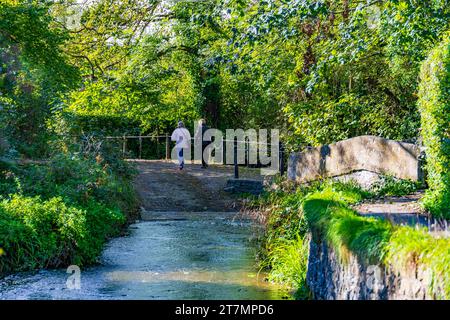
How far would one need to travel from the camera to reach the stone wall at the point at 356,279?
5.06 metres

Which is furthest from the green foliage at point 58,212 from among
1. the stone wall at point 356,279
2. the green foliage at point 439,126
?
the green foliage at point 439,126

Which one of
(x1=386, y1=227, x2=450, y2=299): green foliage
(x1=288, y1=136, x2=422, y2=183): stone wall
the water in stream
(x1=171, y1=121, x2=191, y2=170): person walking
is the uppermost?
(x1=171, y1=121, x2=191, y2=170): person walking

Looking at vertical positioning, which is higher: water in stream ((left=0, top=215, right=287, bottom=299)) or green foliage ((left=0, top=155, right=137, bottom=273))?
green foliage ((left=0, top=155, right=137, bottom=273))

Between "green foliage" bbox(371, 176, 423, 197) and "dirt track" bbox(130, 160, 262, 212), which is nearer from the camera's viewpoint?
"green foliage" bbox(371, 176, 423, 197)

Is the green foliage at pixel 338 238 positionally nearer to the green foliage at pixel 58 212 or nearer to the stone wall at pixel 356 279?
the stone wall at pixel 356 279

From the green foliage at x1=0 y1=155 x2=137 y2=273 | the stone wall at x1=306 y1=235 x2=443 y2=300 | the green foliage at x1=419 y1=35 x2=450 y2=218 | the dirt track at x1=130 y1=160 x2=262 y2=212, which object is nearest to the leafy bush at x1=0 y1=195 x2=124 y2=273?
the green foliage at x1=0 y1=155 x2=137 y2=273

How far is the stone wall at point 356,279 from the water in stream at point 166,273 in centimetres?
86

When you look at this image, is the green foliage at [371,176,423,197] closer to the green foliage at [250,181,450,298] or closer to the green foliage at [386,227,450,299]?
the green foliage at [250,181,450,298]

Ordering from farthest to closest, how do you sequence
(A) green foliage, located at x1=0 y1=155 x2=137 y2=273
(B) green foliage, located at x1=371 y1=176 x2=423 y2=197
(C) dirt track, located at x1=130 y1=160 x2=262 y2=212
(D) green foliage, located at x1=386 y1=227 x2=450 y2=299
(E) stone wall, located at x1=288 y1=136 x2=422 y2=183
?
(C) dirt track, located at x1=130 y1=160 x2=262 y2=212 < (E) stone wall, located at x1=288 y1=136 x2=422 y2=183 < (B) green foliage, located at x1=371 y1=176 x2=423 y2=197 < (A) green foliage, located at x1=0 y1=155 x2=137 y2=273 < (D) green foliage, located at x1=386 y1=227 x2=450 y2=299

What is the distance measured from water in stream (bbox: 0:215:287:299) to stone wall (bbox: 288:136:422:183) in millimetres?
1755

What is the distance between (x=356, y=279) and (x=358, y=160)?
6.28 m

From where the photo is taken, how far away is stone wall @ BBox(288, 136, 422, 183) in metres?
11.1

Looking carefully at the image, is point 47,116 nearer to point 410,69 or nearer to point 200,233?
point 200,233
